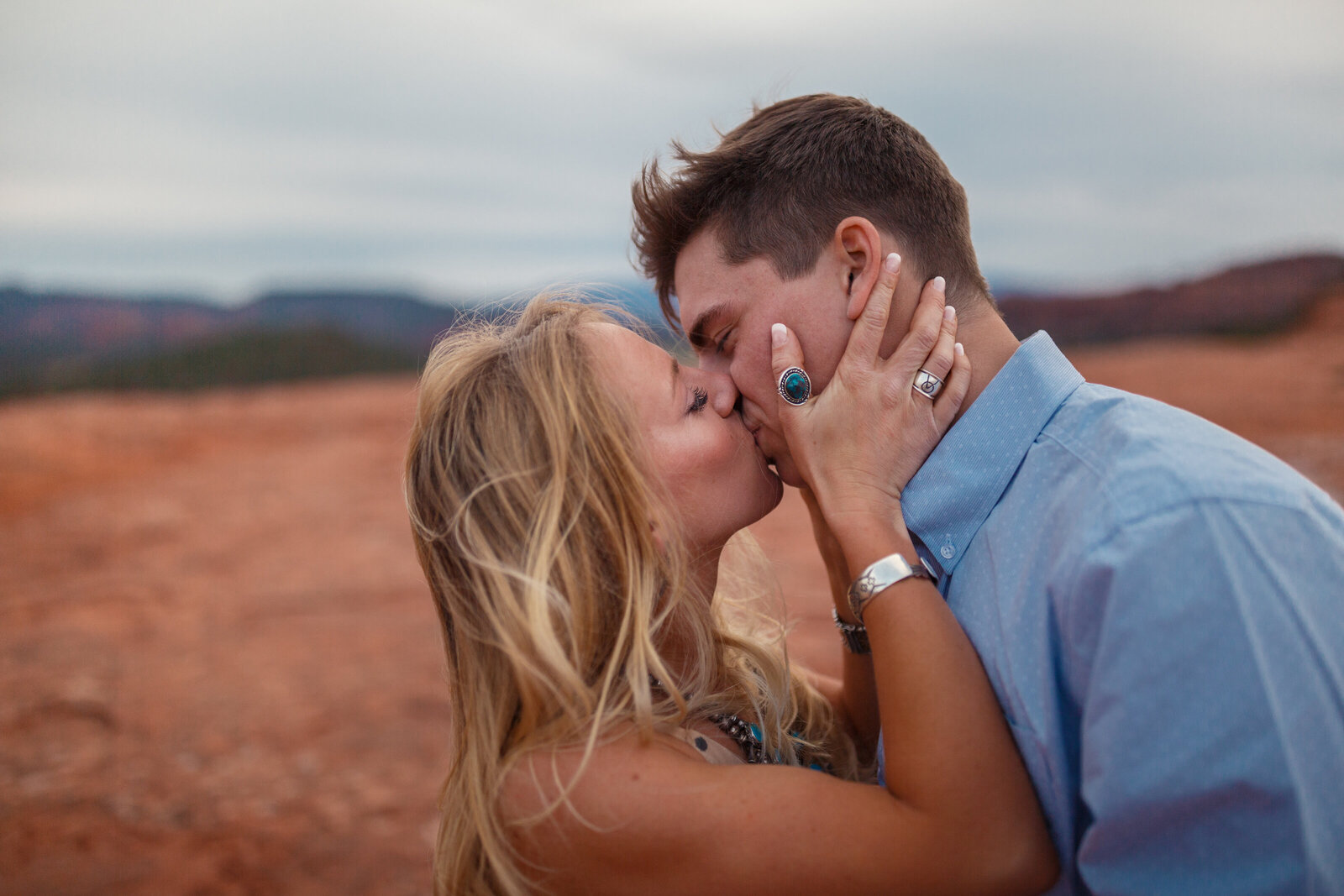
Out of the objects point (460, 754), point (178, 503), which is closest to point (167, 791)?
point (460, 754)

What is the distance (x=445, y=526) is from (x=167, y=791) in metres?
4.34

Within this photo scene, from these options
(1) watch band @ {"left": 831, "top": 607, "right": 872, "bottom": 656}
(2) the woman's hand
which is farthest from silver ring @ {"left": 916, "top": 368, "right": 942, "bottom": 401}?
(1) watch band @ {"left": 831, "top": 607, "right": 872, "bottom": 656}

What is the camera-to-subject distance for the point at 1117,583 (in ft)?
5.26

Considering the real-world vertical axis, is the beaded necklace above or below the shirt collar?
below

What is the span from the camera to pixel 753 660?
9.18ft

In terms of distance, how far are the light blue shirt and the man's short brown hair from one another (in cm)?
87

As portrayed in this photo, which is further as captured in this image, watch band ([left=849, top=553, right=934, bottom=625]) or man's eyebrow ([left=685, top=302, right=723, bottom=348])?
man's eyebrow ([left=685, top=302, right=723, bottom=348])

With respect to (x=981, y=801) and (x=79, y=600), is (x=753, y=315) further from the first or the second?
(x=79, y=600)

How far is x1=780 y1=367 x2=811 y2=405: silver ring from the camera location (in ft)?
7.69

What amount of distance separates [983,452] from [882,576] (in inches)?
16.3

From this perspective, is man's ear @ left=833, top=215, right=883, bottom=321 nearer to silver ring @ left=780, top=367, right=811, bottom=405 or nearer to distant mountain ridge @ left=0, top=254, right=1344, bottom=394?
silver ring @ left=780, top=367, right=811, bottom=405

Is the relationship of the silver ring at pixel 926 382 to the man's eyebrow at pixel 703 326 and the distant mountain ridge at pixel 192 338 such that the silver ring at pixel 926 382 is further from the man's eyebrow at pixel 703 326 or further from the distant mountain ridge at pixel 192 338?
the distant mountain ridge at pixel 192 338

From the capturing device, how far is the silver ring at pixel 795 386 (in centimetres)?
234

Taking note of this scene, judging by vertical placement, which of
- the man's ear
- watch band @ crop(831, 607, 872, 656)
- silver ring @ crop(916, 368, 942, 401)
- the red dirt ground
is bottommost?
the red dirt ground
